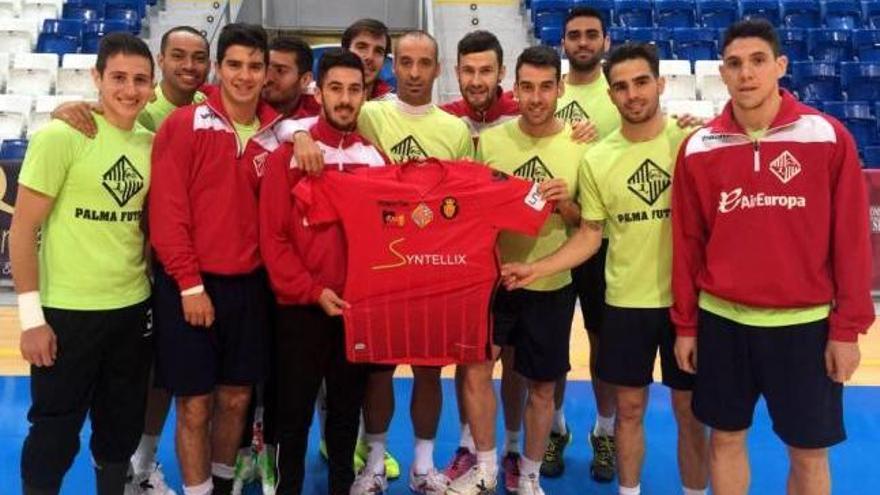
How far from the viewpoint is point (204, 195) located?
122 inches

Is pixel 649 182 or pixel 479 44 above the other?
pixel 479 44

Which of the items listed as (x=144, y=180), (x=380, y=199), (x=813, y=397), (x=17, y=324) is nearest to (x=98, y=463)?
(x=144, y=180)

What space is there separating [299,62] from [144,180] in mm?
1007

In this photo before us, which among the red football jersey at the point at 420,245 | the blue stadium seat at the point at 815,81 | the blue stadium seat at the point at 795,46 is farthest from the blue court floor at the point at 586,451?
the blue stadium seat at the point at 795,46

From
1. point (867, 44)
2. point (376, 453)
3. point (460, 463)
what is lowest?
point (460, 463)

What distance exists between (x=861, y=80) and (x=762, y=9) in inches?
83.9

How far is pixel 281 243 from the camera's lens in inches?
123

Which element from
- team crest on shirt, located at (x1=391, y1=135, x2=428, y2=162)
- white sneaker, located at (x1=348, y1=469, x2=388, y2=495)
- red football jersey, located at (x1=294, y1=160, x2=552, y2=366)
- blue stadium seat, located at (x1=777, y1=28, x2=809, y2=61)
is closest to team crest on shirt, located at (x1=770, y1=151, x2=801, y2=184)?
red football jersey, located at (x1=294, y1=160, x2=552, y2=366)

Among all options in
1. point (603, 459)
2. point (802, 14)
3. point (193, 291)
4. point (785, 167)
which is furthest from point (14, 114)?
point (802, 14)

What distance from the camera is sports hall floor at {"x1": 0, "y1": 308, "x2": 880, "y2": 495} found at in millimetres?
3938

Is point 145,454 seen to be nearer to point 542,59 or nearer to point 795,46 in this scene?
point 542,59

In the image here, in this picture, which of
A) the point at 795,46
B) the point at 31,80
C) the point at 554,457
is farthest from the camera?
the point at 795,46

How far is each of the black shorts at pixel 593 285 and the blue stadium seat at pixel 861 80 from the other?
7598mm

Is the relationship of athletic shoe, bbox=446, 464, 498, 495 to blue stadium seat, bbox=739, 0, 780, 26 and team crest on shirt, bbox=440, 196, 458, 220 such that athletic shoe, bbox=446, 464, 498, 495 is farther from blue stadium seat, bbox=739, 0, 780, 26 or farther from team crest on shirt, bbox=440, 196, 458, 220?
blue stadium seat, bbox=739, 0, 780, 26
